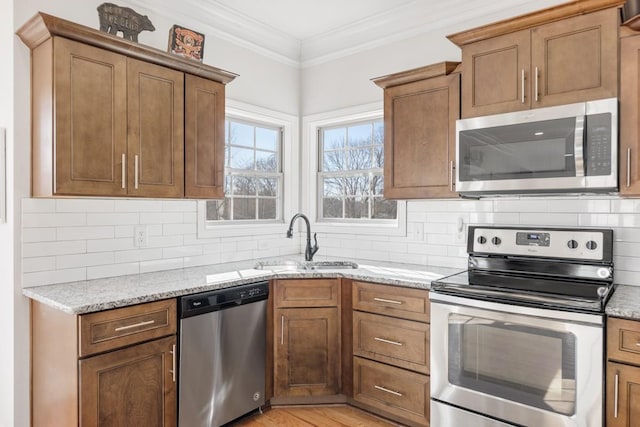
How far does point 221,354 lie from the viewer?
93.8 inches

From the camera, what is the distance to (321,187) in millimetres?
3834

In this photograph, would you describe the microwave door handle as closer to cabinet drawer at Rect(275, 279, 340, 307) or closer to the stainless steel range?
the stainless steel range

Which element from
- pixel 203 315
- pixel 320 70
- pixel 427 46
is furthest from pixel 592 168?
pixel 320 70

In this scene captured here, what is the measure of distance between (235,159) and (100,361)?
1.95m

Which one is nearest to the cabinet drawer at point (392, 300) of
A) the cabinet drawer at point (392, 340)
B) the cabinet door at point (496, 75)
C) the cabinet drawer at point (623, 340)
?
the cabinet drawer at point (392, 340)

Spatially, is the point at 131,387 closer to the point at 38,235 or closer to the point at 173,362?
the point at 173,362

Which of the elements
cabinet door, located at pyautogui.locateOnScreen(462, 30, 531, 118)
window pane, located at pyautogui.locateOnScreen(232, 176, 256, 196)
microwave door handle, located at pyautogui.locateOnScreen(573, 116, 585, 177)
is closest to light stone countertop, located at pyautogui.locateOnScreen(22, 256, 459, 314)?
window pane, located at pyautogui.locateOnScreen(232, 176, 256, 196)

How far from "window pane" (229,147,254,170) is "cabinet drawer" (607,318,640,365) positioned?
2.68 m

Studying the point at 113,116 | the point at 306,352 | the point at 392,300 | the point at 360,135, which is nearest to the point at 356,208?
the point at 360,135

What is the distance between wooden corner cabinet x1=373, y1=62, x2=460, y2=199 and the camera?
261 cm

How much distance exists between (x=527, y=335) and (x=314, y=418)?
4.64 ft

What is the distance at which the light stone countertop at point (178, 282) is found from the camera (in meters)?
1.93

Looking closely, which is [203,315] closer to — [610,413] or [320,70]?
[610,413]

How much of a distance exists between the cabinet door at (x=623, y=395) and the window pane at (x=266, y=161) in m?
2.78
